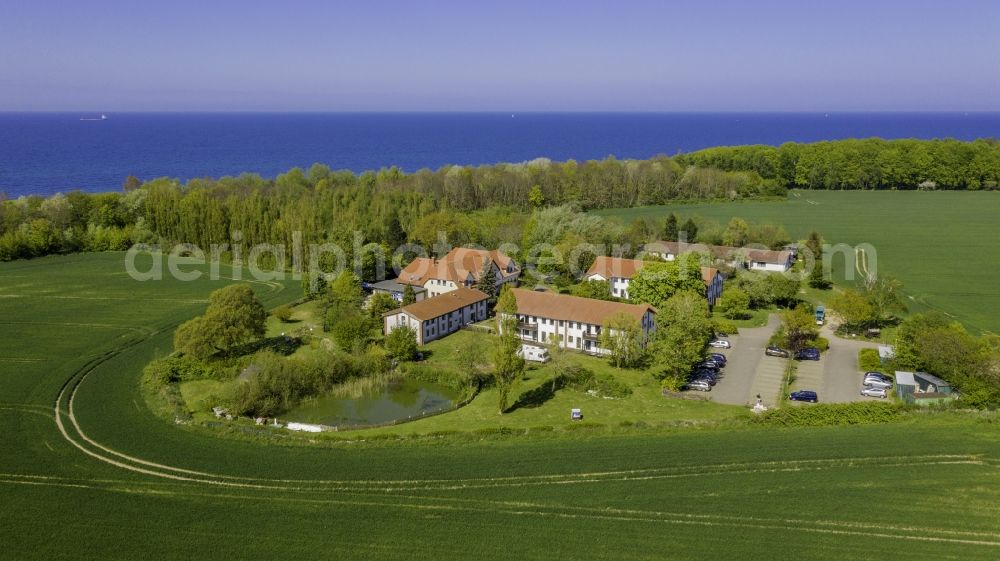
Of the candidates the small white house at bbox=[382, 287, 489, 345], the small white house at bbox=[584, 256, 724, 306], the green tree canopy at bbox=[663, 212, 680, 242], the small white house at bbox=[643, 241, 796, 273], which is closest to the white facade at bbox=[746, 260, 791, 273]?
the small white house at bbox=[643, 241, 796, 273]

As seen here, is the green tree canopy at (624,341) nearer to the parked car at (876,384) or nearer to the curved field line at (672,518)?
the parked car at (876,384)

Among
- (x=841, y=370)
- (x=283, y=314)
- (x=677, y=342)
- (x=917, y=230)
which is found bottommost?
(x=841, y=370)

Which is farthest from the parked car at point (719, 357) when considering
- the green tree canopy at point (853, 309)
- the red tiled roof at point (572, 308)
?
the green tree canopy at point (853, 309)

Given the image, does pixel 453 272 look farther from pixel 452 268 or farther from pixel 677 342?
pixel 677 342

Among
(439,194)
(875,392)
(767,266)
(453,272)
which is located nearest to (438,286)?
(453,272)

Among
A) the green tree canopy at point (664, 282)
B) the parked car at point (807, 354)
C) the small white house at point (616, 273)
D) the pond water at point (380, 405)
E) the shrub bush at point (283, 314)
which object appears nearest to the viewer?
the pond water at point (380, 405)

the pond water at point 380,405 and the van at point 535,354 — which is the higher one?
the van at point 535,354
